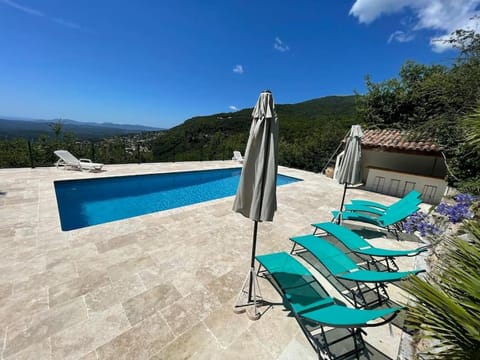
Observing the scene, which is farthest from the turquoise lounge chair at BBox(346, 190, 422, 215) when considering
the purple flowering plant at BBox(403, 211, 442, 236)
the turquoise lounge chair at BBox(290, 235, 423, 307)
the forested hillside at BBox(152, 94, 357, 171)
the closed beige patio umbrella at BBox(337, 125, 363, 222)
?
the forested hillside at BBox(152, 94, 357, 171)

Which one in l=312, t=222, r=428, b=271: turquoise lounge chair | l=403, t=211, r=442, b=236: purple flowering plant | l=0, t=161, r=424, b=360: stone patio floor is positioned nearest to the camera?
l=0, t=161, r=424, b=360: stone patio floor

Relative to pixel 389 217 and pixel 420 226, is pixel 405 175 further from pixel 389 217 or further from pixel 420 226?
pixel 420 226

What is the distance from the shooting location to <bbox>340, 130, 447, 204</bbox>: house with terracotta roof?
Answer: 8789 mm

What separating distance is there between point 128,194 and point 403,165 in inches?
549

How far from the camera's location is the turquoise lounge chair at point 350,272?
257 cm

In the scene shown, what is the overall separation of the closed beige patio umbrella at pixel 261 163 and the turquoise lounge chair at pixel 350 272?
1.41 metres

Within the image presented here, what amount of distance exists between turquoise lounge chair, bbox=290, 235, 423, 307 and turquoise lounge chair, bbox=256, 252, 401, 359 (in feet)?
1.09

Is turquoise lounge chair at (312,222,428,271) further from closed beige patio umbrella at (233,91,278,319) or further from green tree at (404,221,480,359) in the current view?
green tree at (404,221,480,359)

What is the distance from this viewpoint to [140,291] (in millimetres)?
3039

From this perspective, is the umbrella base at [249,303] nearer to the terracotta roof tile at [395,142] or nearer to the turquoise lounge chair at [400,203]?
the turquoise lounge chair at [400,203]

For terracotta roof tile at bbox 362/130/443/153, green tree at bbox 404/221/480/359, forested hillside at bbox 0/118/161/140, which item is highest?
terracotta roof tile at bbox 362/130/443/153

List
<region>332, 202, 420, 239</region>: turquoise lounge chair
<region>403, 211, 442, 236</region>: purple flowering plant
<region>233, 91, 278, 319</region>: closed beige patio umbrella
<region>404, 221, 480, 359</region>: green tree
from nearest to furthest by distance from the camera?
<region>404, 221, 480, 359</region>: green tree, <region>233, 91, 278, 319</region>: closed beige patio umbrella, <region>403, 211, 442, 236</region>: purple flowering plant, <region>332, 202, 420, 239</region>: turquoise lounge chair

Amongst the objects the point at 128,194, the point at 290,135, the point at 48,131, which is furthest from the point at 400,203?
the point at 48,131

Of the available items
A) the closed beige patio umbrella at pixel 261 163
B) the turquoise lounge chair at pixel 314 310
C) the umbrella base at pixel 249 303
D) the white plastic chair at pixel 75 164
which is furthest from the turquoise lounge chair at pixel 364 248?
the white plastic chair at pixel 75 164
